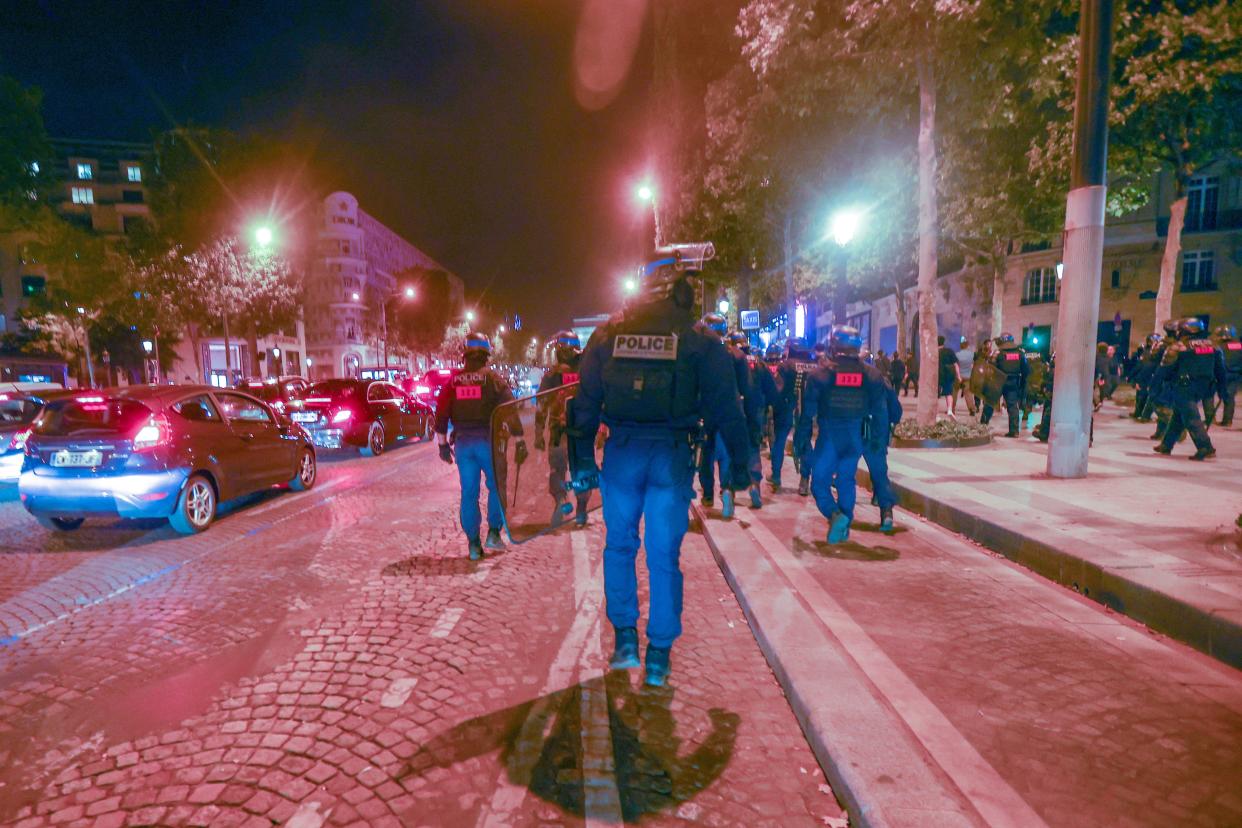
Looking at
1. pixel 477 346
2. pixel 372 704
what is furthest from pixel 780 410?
pixel 372 704

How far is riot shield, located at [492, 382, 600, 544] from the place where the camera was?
5.44 metres

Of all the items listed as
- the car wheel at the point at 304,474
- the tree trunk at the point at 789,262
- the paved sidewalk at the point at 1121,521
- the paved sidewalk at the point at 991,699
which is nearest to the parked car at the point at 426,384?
the car wheel at the point at 304,474

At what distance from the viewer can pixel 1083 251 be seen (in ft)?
25.6

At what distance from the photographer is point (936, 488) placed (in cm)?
759

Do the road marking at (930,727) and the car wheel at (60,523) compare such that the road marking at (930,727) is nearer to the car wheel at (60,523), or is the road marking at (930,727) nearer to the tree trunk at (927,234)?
the car wheel at (60,523)

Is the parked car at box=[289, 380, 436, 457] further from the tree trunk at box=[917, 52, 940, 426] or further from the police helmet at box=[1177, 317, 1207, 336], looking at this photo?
the police helmet at box=[1177, 317, 1207, 336]

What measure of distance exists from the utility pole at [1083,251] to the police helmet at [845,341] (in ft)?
11.0

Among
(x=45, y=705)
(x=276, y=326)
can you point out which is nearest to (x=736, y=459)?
(x=45, y=705)

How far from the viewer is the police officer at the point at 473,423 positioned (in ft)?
18.5

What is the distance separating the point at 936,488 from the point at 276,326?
35229 millimetres

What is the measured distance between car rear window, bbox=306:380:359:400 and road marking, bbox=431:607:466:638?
32.1 feet

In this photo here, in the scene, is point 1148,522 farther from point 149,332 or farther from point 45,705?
point 149,332

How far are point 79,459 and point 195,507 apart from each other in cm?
109

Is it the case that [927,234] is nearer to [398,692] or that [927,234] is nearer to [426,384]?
[398,692]
